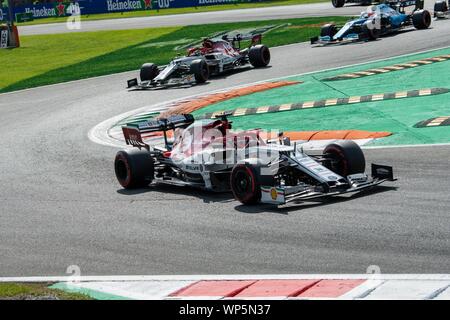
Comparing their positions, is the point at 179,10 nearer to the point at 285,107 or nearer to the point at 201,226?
the point at 285,107

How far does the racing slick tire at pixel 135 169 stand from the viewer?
17.0 m

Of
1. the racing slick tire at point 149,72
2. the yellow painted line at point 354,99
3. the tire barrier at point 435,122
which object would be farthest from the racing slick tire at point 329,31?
the tire barrier at point 435,122

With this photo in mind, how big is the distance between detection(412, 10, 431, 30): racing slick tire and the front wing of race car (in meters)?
22.0

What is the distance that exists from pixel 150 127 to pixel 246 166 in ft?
12.9

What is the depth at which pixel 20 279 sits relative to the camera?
11.9m

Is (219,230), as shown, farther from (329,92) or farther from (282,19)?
(282,19)

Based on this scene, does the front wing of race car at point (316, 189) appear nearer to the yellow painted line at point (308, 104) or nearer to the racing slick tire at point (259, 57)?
the yellow painted line at point (308, 104)

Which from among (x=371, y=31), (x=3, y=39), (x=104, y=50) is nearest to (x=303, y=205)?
(x=371, y=31)

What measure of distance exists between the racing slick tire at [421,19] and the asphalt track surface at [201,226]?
1836 centimetres

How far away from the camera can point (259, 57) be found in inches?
1281

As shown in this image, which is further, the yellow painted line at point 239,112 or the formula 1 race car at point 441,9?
the formula 1 race car at point 441,9

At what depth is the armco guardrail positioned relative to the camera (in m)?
68.3

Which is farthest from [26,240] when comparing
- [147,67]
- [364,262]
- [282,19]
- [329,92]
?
[282,19]

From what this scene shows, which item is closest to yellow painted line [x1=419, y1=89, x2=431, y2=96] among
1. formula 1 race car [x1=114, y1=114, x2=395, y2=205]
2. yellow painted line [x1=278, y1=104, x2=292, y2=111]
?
yellow painted line [x1=278, y1=104, x2=292, y2=111]
